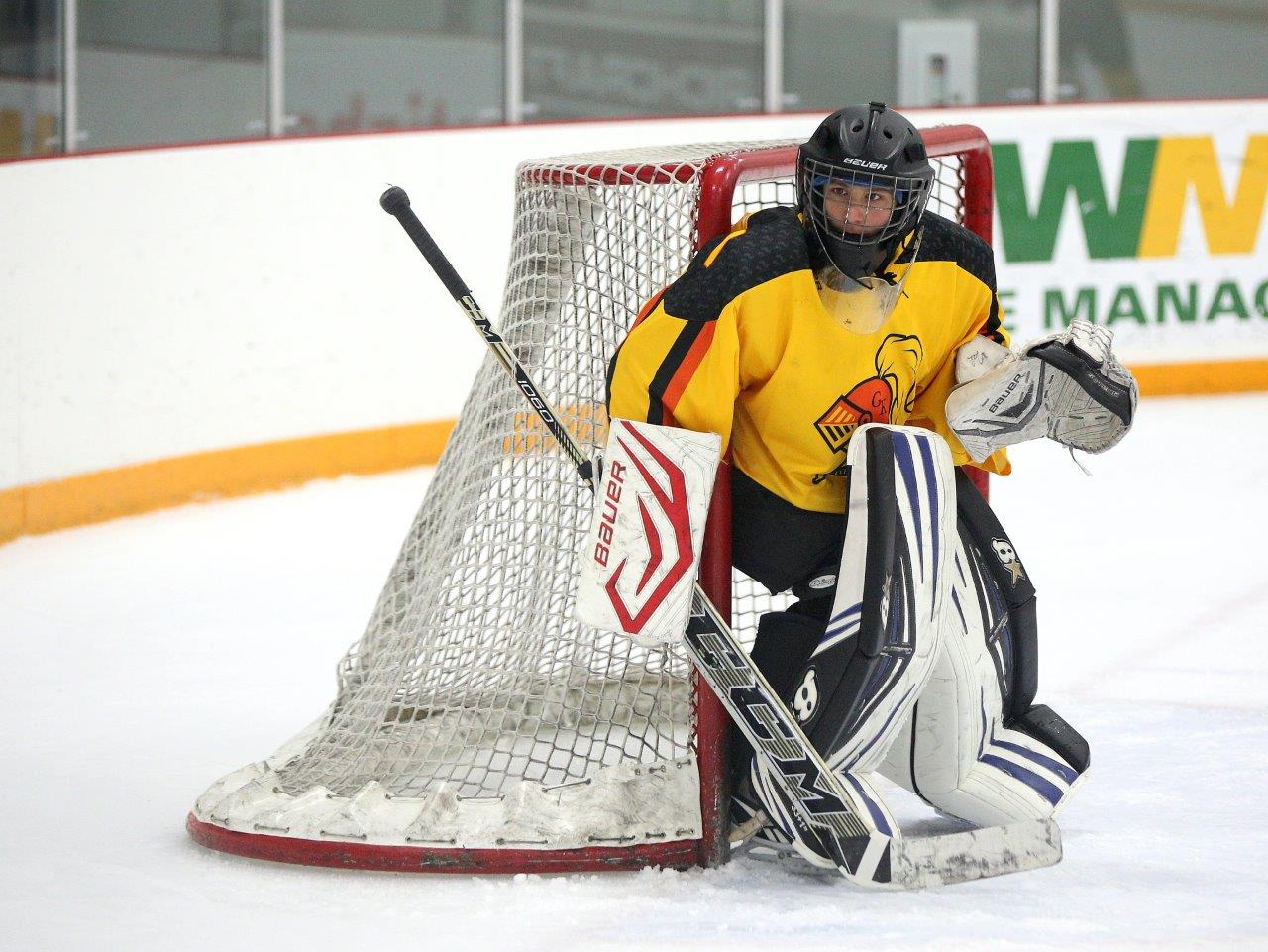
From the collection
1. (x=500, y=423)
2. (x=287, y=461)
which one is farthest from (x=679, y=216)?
(x=287, y=461)

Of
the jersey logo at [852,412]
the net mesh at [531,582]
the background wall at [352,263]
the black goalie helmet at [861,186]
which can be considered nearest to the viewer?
the black goalie helmet at [861,186]

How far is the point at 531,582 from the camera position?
2615 mm

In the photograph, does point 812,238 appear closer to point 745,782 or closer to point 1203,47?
point 745,782

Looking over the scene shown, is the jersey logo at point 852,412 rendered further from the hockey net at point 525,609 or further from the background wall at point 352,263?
the background wall at point 352,263

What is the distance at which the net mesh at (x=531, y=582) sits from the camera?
2543 mm

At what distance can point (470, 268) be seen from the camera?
5.28 m

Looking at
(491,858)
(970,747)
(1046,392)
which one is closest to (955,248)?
(1046,392)

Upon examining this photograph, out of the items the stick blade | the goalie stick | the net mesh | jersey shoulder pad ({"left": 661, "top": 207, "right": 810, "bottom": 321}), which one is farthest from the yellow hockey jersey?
the stick blade

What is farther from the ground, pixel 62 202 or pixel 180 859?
pixel 62 202

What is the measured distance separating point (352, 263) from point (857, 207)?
3092mm

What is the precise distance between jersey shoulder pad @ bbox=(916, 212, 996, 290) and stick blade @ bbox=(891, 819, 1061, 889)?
0.68m

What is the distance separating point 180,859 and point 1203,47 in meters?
5.18

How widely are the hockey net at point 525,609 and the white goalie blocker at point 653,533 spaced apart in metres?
0.32

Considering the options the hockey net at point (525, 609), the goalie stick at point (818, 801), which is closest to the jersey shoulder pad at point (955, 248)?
the hockey net at point (525, 609)
